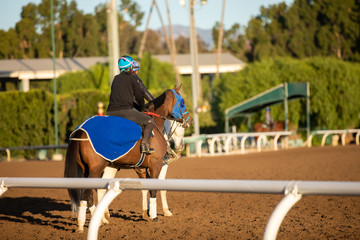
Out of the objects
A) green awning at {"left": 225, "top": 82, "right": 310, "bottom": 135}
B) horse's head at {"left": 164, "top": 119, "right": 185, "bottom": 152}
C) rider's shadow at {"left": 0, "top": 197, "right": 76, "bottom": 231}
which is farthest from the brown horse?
horse's head at {"left": 164, "top": 119, "right": 185, "bottom": 152}

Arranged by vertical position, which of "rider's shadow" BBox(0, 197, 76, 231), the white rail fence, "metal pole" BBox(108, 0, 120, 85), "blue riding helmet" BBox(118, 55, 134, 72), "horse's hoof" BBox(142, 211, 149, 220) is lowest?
"rider's shadow" BBox(0, 197, 76, 231)

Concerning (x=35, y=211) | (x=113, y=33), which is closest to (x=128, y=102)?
(x=35, y=211)

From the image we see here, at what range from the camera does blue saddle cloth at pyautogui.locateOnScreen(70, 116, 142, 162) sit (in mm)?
7523

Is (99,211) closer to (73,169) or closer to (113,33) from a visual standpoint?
(73,169)

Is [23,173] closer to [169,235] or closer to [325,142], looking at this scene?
[169,235]

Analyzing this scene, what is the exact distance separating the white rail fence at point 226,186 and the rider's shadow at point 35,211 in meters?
3.28

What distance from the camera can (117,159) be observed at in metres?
7.83

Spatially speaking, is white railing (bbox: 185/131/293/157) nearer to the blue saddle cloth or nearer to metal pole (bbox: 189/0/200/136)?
metal pole (bbox: 189/0/200/136)

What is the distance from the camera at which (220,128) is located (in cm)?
3812

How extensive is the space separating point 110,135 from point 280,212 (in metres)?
4.14

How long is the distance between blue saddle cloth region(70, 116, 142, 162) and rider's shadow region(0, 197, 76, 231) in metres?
1.27

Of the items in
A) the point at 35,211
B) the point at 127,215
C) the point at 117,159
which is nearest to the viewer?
the point at 117,159

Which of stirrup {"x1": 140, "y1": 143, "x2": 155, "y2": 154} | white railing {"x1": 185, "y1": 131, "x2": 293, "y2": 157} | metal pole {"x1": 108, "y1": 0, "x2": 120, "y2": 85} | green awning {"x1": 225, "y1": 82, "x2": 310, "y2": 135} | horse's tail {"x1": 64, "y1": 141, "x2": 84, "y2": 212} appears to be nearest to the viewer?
horse's tail {"x1": 64, "y1": 141, "x2": 84, "y2": 212}

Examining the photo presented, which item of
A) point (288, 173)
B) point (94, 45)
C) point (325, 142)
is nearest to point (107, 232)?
point (288, 173)
